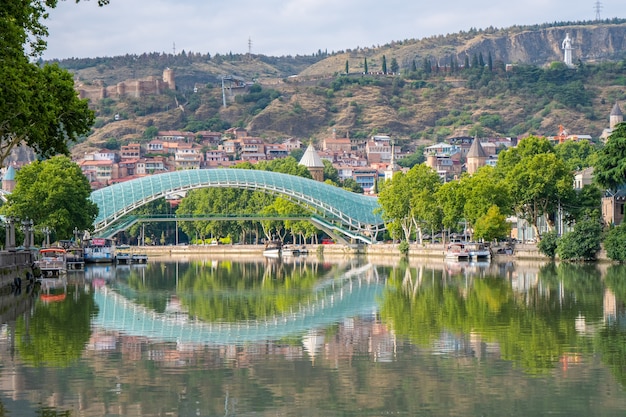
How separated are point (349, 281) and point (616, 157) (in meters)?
23.6

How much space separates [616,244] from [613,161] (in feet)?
21.3

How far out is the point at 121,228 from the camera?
369ft

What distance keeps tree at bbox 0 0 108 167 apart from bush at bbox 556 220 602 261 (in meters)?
38.8

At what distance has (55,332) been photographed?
94.1 feet

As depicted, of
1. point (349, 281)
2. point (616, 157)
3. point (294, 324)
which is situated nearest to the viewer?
point (294, 324)

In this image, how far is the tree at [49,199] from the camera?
76.5m

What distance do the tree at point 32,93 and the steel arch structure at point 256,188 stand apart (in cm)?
7337

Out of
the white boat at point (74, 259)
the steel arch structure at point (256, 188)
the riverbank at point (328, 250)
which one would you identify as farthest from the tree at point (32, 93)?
the steel arch structure at point (256, 188)

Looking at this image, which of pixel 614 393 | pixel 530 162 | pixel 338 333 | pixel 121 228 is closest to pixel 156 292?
pixel 338 333

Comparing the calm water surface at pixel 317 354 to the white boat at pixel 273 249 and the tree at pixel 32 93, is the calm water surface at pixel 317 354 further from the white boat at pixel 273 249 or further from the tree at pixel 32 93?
the white boat at pixel 273 249

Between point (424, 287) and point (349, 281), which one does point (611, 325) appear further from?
point (349, 281)

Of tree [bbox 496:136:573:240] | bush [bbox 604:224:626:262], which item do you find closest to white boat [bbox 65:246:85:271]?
tree [bbox 496:136:573:240]

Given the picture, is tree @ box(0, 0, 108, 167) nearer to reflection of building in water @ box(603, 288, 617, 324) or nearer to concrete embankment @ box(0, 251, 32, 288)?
concrete embankment @ box(0, 251, 32, 288)

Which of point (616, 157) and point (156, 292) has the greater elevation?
point (616, 157)
